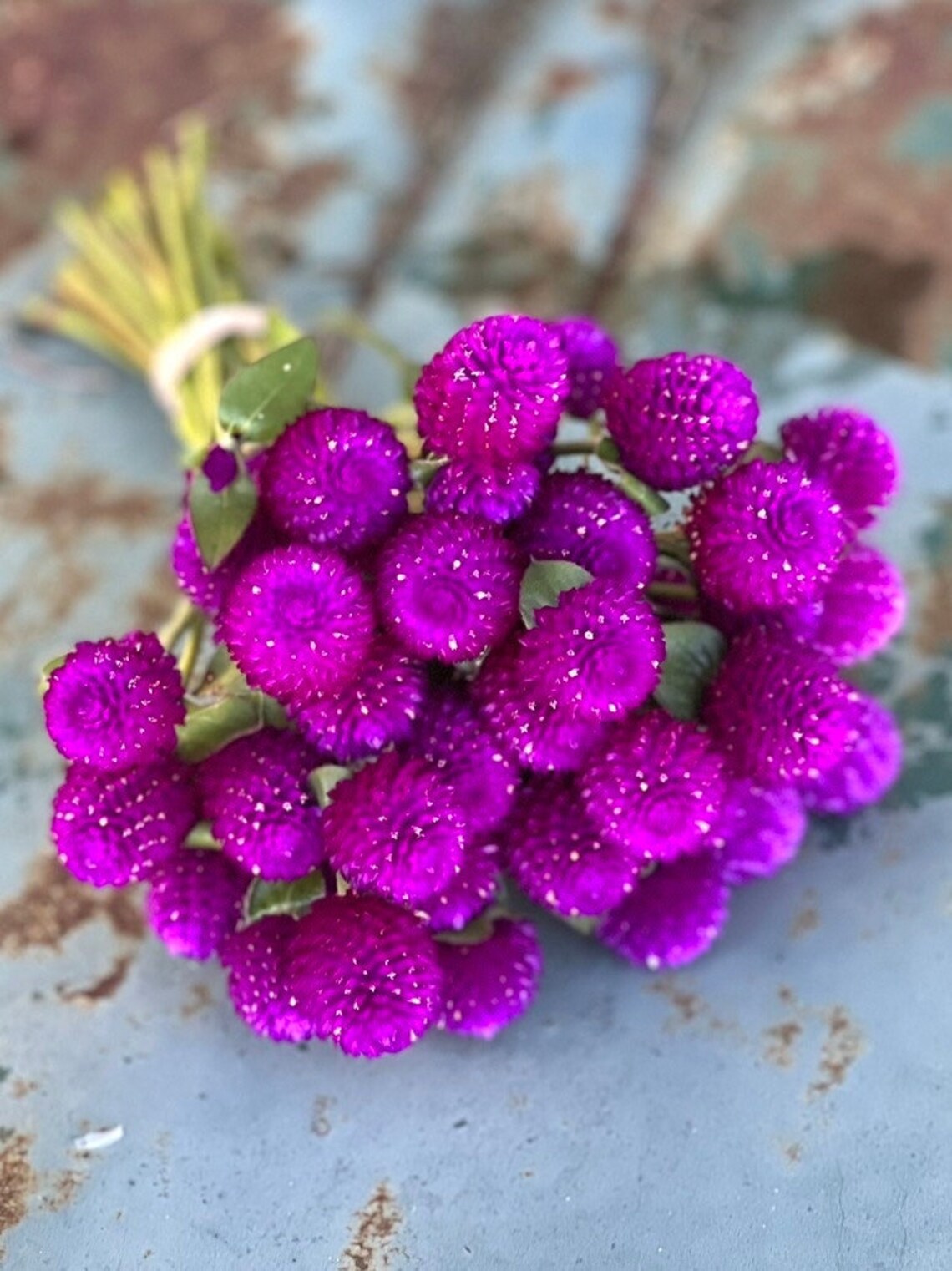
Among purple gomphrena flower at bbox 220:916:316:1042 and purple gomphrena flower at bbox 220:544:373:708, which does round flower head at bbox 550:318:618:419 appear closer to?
purple gomphrena flower at bbox 220:544:373:708

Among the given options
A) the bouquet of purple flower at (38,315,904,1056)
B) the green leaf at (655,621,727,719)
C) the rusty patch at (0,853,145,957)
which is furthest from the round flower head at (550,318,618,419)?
the rusty patch at (0,853,145,957)

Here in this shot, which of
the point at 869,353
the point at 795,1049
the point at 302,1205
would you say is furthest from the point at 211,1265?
the point at 869,353

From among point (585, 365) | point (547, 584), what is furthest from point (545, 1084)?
point (585, 365)

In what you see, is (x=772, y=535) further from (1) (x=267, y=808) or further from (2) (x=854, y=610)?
(1) (x=267, y=808)

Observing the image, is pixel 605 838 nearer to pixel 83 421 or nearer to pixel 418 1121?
pixel 418 1121

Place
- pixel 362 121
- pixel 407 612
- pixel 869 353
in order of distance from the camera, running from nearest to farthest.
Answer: pixel 407 612
pixel 869 353
pixel 362 121
